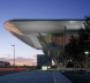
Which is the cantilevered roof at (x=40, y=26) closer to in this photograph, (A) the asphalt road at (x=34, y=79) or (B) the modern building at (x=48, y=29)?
(B) the modern building at (x=48, y=29)

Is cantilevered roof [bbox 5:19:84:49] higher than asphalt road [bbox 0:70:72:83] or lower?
higher

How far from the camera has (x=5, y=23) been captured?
79.8 meters

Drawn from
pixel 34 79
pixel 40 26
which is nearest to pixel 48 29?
pixel 40 26

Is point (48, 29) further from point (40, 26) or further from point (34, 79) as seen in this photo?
point (34, 79)

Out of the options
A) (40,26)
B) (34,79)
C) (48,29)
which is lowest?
(34,79)

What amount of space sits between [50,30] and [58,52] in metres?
8.27

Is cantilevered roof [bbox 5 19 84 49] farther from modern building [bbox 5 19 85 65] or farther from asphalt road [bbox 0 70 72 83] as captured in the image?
asphalt road [bbox 0 70 72 83]

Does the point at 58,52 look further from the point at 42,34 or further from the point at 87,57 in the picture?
the point at 87,57

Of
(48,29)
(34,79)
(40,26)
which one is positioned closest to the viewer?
(34,79)

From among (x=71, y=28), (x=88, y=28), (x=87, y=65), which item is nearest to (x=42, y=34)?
(x=71, y=28)

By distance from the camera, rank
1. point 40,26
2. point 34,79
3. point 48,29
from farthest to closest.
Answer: point 48,29, point 40,26, point 34,79

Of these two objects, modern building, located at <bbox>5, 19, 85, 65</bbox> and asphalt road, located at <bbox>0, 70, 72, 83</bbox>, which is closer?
asphalt road, located at <bbox>0, 70, 72, 83</bbox>

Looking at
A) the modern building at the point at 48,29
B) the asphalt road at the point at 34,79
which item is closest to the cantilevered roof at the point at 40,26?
the modern building at the point at 48,29

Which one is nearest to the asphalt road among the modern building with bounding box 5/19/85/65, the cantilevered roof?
the modern building with bounding box 5/19/85/65
